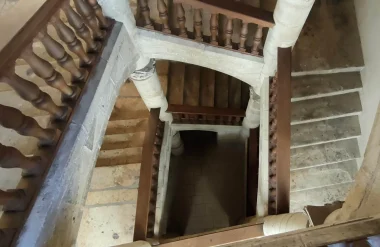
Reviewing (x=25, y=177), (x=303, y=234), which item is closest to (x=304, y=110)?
(x=303, y=234)

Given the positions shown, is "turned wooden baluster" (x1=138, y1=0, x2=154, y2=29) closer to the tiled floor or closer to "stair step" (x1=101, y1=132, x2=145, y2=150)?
"stair step" (x1=101, y1=132, x2=145, y2=150)

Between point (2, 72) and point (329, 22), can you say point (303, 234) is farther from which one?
point (329, 22)

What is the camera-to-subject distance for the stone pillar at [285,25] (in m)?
2.84

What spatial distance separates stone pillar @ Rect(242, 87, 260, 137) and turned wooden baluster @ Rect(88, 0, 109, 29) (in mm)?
2468

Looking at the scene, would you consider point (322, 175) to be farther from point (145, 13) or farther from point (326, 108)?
point (145, 13)

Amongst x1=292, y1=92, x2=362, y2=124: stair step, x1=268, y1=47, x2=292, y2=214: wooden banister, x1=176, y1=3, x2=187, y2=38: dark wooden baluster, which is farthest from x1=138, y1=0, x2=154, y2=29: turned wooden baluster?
x1=292, y1=92, x2=362, y2=124: stair step

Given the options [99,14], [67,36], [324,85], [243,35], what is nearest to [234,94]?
[324,85]

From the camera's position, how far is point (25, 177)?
2100 mm

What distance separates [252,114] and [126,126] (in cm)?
194

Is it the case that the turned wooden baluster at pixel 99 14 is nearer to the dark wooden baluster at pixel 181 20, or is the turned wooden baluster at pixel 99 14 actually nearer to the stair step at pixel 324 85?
the dark wooden baluster at pixel 181 20

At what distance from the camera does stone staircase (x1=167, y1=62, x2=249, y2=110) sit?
5.53 meters

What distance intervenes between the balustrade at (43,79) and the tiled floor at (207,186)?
14.8 feet

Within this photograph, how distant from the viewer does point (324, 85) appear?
413 centimetres

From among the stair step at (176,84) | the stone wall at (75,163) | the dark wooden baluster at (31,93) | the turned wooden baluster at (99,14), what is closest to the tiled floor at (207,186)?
the stair step at (176,84)
